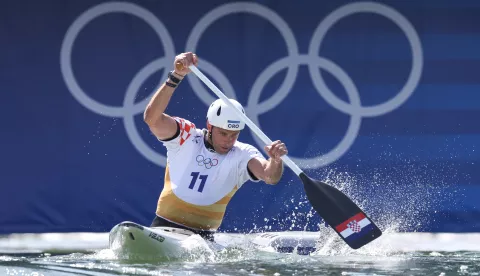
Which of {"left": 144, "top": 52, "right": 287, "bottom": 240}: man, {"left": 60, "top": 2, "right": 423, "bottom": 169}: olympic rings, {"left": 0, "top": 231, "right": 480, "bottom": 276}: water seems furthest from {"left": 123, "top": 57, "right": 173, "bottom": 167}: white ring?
{"left": 144, "top": 52, "right": 287, "bottom": 240}: man

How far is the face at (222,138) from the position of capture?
8.49 metres

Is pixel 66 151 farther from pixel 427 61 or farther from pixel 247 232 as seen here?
pixel 427 61

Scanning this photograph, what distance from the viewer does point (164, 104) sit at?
8.29 meters

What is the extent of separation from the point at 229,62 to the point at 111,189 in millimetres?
1668

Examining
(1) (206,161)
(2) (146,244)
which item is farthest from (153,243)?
(1) (206,161)

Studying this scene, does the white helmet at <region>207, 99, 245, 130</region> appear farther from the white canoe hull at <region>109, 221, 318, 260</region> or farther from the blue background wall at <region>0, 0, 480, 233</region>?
the blue background wall at <region>0, 0, 480, 233</region>

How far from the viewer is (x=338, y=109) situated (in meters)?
10.6

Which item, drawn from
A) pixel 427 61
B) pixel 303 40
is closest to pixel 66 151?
pixel 303 40

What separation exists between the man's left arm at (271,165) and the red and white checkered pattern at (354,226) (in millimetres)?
630

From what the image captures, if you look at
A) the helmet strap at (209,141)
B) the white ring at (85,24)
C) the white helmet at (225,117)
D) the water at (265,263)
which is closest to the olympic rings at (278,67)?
the white ring at (85,24)

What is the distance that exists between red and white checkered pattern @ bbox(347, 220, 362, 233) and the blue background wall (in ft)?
7.49

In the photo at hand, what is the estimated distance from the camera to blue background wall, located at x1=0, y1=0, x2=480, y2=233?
10508mm

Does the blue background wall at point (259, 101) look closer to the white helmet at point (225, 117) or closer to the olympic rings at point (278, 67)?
the olympic rings at point (278, 67)

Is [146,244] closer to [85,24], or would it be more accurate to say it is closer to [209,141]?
[209,141]
